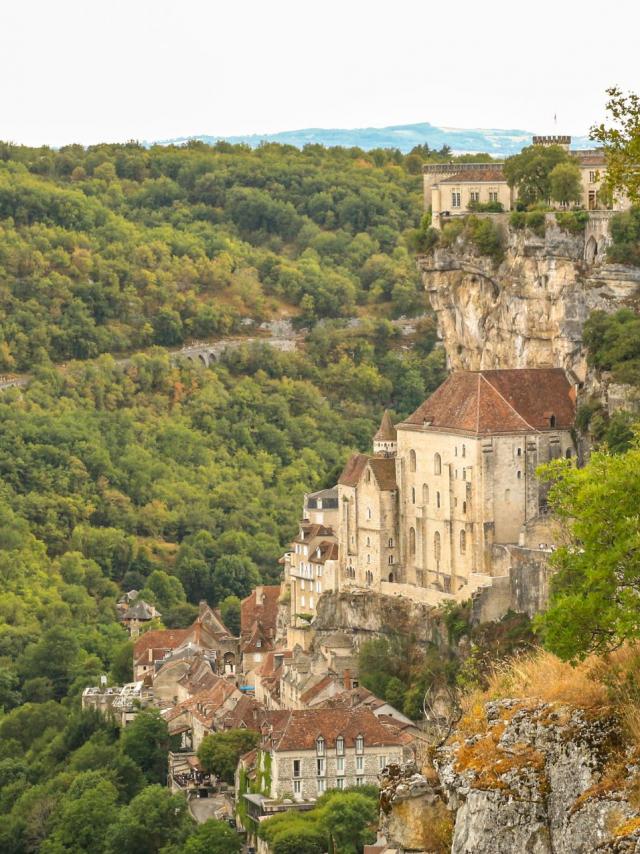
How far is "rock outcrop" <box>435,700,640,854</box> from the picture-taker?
19.0 metres

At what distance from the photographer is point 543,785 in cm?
1967

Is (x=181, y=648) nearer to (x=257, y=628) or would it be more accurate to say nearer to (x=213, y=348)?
(x=257, y=628)

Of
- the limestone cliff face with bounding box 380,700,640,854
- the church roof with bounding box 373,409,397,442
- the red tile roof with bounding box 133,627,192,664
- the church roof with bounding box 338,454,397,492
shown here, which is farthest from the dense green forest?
the limestone cliff face with bounding box 380,700,640,854

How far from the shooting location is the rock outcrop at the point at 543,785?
18984mm

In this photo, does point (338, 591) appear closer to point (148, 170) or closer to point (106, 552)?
point (106, 552)

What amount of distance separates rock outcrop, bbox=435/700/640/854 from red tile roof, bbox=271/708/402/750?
41808 mm

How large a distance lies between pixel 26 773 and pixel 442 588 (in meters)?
19.0

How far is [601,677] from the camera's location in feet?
68.6

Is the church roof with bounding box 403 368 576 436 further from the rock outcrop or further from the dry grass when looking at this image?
the rock outcrop

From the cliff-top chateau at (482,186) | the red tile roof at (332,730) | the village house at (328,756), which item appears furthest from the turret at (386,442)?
the village house at (328,756)

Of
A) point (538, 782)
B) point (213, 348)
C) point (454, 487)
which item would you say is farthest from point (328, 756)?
point (213, 348)

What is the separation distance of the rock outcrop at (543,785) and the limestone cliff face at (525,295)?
1920 inches

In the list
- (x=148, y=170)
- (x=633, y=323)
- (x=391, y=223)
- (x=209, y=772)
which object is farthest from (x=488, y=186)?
(x=148, y=170)

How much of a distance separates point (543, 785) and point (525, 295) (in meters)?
54.7
